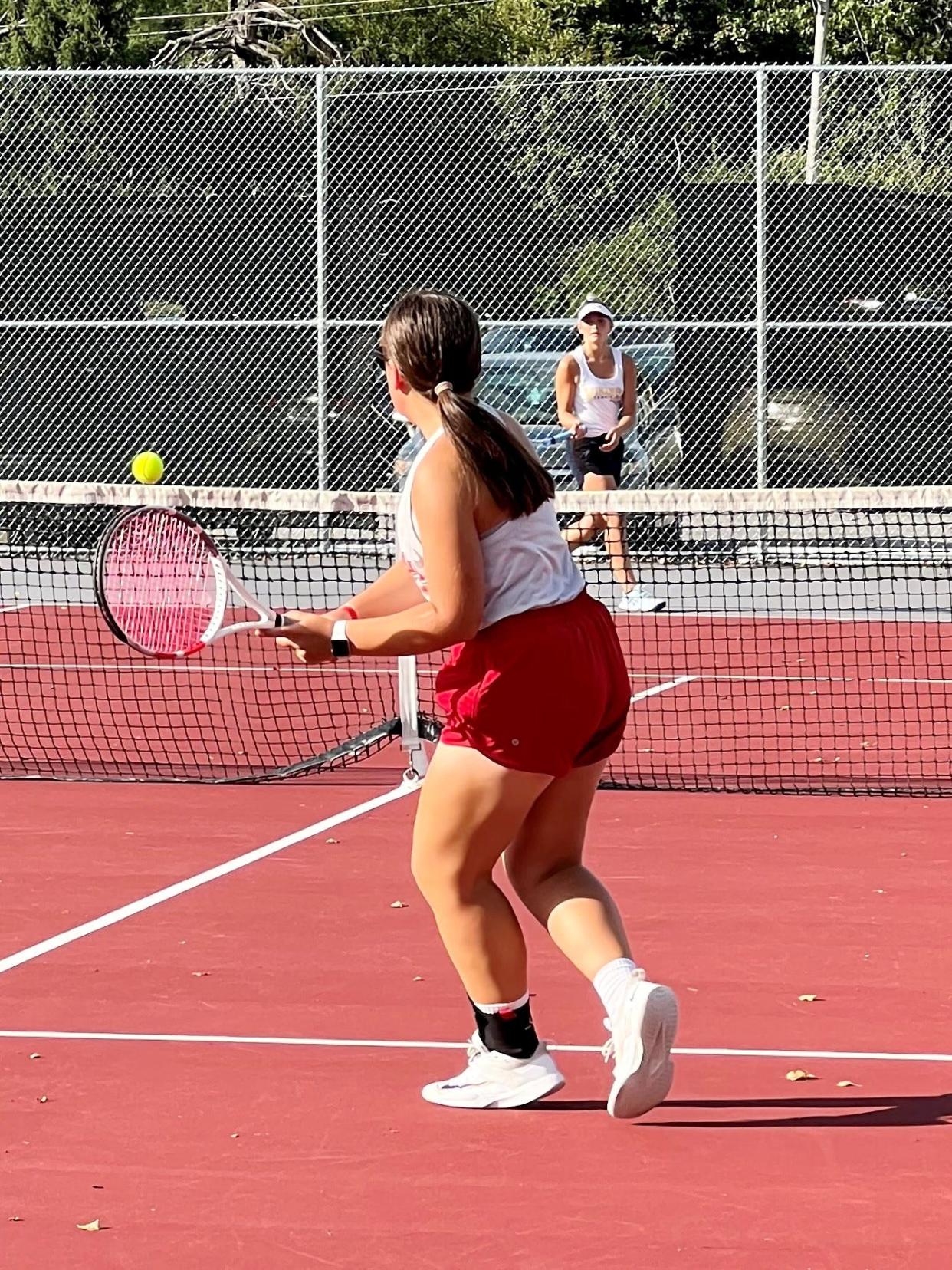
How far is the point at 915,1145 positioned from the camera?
4.24m

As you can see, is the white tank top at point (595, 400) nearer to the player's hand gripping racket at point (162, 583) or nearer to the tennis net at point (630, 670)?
the tennis net at point (630, 670)

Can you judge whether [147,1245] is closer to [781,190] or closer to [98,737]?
[98,737]

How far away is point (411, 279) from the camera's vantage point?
16.1m

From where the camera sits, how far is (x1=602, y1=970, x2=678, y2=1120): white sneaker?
4137 millimetres

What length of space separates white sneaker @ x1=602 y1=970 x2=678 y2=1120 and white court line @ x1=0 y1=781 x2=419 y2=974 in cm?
193

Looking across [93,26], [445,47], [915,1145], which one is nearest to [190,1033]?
[915,1145]

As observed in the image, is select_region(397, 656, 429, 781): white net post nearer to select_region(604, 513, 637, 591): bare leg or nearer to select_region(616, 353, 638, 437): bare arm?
select_region(604, 513, 637, 591): bare leg

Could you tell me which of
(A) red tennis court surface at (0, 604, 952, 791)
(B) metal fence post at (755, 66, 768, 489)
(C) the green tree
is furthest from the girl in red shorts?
(C) the green tree

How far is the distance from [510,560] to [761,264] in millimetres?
9771

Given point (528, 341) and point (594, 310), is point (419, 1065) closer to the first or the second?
point (594, 310)

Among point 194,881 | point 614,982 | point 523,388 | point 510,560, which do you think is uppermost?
point 510,560

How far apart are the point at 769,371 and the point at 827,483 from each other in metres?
0.94

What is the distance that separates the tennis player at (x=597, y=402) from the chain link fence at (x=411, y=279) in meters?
2.39

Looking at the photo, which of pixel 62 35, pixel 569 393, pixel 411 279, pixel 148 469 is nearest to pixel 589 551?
pixel 569 393
